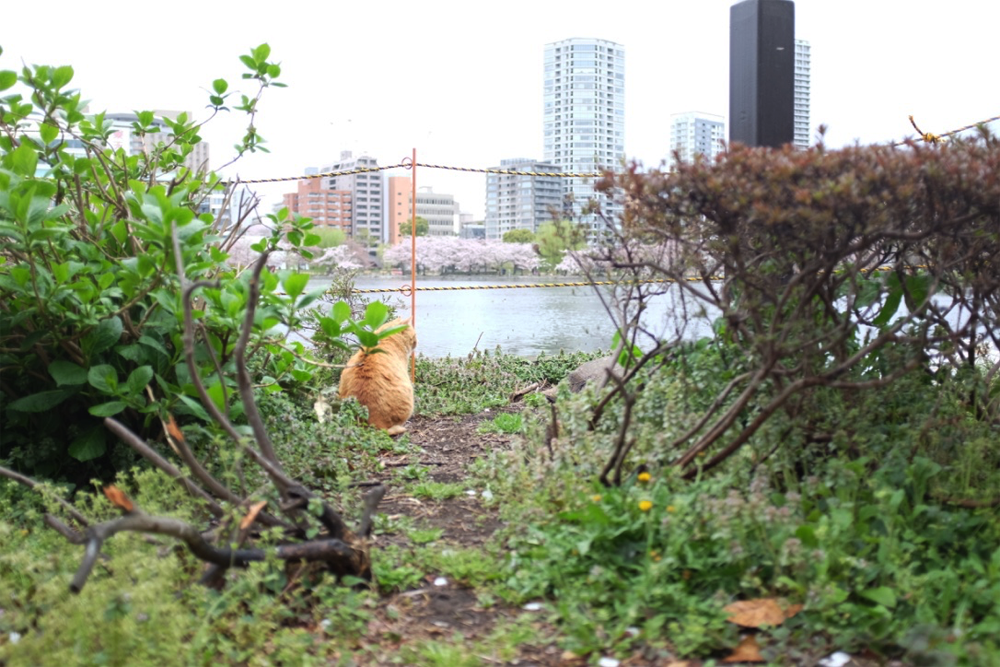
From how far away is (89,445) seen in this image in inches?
146

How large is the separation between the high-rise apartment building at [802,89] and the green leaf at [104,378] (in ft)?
13.2

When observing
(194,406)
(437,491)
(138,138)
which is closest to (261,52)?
(138,138)

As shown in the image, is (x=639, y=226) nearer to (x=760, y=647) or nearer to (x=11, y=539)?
(x=760, y=647)

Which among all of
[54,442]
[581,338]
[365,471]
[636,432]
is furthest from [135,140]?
[581,338]

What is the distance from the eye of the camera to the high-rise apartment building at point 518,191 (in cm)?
784

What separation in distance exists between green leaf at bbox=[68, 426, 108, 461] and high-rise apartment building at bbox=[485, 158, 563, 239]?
4.56 metres

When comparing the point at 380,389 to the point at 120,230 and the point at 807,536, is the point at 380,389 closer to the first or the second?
the point at 120,230

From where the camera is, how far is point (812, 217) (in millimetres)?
2768

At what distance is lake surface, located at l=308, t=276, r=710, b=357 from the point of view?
8297 mm

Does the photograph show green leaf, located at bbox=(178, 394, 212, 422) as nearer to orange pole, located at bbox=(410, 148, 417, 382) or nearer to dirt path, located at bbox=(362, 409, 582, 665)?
dirt path, located at bbox=(362, 409, 582, 665)

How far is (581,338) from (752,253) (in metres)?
5.21

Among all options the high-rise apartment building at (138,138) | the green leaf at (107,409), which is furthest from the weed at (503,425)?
the green leaf at (107,409)

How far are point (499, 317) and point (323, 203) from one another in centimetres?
219

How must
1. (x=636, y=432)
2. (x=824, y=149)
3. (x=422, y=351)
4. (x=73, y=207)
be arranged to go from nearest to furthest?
(x=824, y=149), (x=636, y=432), (x=73, y=207), (x=422, y=351)
